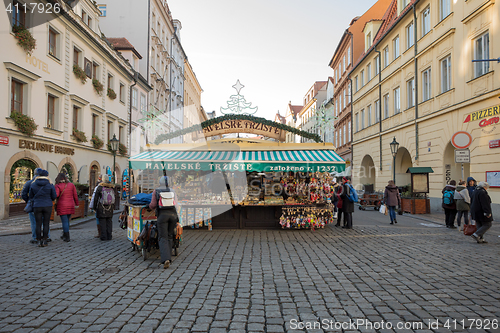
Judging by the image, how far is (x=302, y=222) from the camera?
450 inches

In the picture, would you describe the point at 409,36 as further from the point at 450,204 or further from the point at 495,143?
the point at 450,204

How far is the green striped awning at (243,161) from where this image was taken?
1113cm

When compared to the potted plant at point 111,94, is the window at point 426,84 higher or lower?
lower

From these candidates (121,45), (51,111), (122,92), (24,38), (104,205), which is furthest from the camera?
(121,45)

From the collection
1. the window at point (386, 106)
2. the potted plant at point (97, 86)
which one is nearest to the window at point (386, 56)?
the window at point (386, 106)

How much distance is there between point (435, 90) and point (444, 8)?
3955 mm

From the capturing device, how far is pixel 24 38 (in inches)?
589

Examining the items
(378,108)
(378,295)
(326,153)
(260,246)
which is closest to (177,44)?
(378,108)

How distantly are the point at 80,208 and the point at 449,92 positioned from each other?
17239mm

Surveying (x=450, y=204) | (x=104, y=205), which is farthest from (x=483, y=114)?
(x=104, y=205)

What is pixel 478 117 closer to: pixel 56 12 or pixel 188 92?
pixel 56 12

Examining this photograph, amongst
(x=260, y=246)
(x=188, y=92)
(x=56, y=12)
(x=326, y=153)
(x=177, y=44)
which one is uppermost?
(x=177, y=44)

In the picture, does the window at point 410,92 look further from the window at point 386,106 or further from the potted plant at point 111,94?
the potted plant at point 111,94

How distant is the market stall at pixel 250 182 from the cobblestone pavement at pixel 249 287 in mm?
2690
